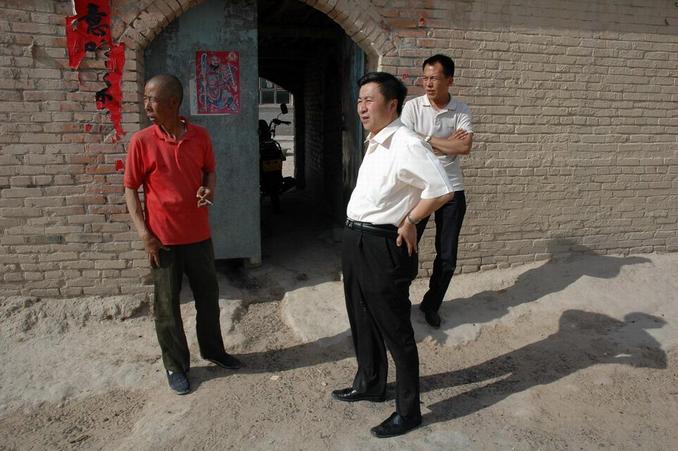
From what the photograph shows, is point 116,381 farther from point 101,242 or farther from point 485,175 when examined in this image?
point 485,175

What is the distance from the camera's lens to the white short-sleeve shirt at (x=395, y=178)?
2.76 metres

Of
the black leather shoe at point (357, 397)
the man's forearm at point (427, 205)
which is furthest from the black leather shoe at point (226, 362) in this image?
the man's forearm at point (427, 205)

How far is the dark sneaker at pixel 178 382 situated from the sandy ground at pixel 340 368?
0.25ft

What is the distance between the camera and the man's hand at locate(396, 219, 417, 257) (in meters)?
2.85

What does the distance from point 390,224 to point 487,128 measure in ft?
8.30

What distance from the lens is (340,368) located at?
13.1ft

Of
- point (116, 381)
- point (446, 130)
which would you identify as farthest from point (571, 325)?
point (116, 381)

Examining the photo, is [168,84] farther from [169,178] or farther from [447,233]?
[447,233]

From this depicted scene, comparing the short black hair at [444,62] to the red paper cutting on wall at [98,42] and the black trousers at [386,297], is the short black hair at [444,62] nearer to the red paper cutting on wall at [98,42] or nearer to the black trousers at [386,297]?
the black trousers at [386,297]

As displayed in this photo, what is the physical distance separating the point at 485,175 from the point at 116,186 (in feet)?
10.3

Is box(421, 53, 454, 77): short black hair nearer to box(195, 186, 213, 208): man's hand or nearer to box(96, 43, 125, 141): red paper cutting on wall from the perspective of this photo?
box(195, 186, 213, 208): man's hand

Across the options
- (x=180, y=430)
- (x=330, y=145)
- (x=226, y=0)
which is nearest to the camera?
(x=180, y=430)

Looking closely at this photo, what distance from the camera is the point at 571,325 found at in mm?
4613

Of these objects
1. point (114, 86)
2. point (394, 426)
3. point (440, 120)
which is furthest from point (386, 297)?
point (114, 86)
